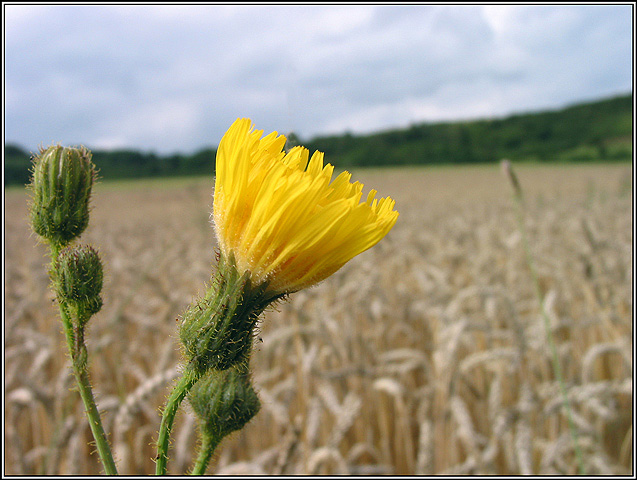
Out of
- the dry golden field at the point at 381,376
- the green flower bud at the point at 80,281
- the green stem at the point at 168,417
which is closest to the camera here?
the green stem at the point at 168,417

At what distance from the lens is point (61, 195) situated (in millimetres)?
871

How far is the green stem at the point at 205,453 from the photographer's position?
2.42ft

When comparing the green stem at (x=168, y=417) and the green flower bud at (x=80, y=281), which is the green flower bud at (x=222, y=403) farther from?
the green flower bud at (x=80, y=281)

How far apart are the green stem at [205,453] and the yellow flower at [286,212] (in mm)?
311

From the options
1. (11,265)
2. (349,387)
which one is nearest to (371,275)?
(349,387)

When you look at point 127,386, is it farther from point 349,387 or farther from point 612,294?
point 612,294

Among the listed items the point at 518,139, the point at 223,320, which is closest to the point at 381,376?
the point at 223,320

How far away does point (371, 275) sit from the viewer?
15.8 ft

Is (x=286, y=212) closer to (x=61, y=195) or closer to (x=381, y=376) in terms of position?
(x=61, y=195)

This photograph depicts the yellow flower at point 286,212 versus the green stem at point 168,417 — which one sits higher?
the yellow flower at point 286,212

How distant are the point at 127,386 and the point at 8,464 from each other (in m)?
1.41

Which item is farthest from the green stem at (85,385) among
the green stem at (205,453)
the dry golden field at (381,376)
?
the dry golden field at (381,376)

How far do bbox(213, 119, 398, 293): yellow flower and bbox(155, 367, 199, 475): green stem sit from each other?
195 mm

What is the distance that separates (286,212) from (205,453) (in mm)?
458
